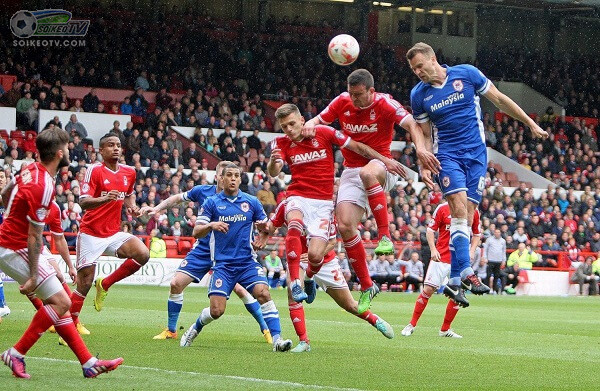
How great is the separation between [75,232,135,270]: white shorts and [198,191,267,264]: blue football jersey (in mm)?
1551

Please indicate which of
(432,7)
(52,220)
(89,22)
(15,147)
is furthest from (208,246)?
(432,7)

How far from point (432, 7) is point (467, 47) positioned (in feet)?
13.6

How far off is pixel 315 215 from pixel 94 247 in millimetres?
2942

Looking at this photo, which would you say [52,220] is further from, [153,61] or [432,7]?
[432,7]

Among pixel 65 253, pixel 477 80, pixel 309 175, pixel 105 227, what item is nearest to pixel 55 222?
pixel 105 227

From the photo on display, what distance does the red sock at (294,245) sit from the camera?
1150 centimetres

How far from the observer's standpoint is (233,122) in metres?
34.2

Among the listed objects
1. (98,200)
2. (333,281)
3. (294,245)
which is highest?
(98,200)

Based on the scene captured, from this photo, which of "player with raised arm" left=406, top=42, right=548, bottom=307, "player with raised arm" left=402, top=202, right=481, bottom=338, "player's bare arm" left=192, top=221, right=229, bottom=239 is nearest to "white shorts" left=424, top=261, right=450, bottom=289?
"player with raised arm" left=402, top=202, right=481, bottom=338

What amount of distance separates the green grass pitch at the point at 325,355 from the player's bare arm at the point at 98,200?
158cm

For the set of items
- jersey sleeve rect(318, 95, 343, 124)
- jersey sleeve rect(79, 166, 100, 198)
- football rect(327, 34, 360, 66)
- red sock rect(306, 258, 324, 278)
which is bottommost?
red sock rect(306, 258, 324, 278)

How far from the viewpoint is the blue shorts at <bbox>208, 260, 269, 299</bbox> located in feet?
38.7

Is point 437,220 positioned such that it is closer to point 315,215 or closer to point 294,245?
point 315,215

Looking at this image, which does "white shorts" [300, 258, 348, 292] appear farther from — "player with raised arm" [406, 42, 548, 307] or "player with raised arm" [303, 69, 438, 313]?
"player with raised arm" [406, 42, 548, 307]
